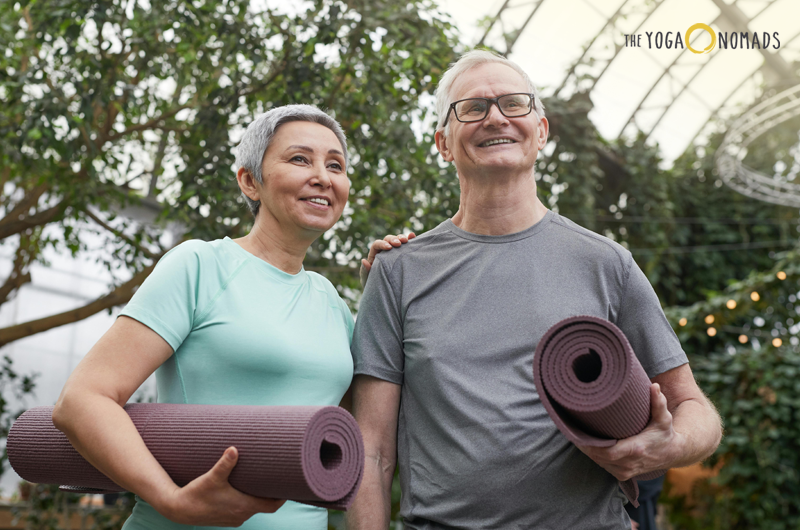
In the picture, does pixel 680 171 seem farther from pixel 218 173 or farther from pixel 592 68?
pixel 218 173

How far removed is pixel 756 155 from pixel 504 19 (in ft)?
14.0

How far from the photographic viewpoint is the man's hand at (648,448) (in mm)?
1215

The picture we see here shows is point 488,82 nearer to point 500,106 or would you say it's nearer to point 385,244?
point 500,106

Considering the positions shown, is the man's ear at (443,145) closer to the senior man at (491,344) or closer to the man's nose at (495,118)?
the senior man at (491,344)

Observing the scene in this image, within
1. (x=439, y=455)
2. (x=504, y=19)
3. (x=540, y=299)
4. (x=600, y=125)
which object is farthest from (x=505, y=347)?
(x=600, y=125)

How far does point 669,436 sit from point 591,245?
0.55m

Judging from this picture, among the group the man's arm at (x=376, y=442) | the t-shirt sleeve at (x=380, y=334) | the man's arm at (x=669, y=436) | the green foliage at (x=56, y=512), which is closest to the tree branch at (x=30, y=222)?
the green foliage at (x=56, y=512)

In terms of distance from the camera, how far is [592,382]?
45.4 inches

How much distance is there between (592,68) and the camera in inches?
380

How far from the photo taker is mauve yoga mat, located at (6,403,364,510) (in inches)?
43.3

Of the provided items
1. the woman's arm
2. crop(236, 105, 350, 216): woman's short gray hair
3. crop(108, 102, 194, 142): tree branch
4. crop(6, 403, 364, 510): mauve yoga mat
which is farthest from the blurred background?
crop(6, 403, 364, 510): mauve yoga mat

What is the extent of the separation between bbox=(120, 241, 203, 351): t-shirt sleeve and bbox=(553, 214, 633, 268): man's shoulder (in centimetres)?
88

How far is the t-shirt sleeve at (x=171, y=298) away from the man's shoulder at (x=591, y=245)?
881 mm

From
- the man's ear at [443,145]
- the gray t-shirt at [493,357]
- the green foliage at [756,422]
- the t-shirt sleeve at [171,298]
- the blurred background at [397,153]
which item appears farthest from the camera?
the green foliage at [756,422]
